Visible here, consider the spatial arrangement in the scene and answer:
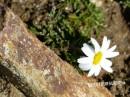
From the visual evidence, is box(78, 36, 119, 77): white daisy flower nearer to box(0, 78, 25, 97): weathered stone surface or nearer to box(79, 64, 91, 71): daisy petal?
box(79, 64, 91, 71): daisy petal

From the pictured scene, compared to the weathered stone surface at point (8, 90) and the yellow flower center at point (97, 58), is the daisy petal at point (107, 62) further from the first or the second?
the weathered stone surface at point (8, 90)

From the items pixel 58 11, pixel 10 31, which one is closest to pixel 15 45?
pixel 10 31

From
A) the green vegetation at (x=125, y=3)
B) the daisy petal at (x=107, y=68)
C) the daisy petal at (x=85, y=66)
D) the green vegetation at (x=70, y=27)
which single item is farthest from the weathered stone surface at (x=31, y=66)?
the green vegetation at (x=125, y=3)

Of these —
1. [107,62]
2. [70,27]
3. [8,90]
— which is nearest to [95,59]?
[107,62]

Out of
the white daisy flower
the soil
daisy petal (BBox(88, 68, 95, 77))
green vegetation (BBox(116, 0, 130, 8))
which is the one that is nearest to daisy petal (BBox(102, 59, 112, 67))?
the white daisy flower

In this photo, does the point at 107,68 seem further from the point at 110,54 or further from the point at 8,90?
the point at 8,90

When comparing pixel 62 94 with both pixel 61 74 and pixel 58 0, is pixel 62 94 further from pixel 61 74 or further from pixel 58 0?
pixel 58 0

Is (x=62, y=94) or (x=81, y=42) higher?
(x=81, y=42)
